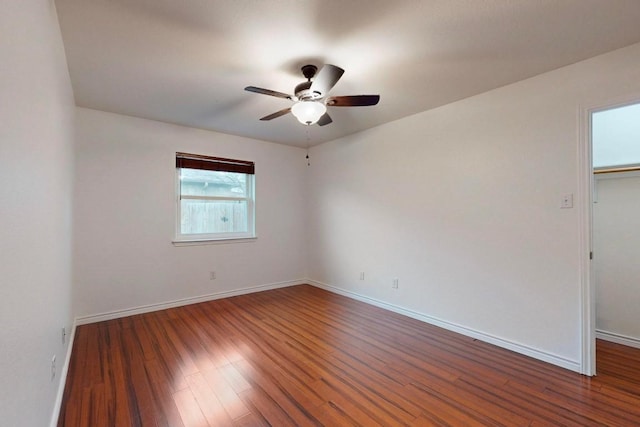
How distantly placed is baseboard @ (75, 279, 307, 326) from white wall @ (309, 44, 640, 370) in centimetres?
154

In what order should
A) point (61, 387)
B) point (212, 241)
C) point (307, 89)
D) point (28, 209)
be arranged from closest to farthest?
point (28, 209)
point (61, 387)
point (307, 89)
point (212, 241)

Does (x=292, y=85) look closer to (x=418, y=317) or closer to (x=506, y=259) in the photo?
(x=506, y=259)

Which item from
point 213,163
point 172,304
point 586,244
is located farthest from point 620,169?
point 172,304

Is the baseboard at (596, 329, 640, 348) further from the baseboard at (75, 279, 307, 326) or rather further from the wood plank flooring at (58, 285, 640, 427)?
the baseboard at (75, 279, 307, 326)

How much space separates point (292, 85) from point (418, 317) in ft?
9.57

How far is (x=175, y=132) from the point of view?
389 centimetres

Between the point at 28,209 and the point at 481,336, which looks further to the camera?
the point at 481,336

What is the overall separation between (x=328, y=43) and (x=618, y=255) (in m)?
3.41

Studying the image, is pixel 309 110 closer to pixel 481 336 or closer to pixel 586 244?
pixel 586 244

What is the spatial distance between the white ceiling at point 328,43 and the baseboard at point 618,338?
8.49 feet

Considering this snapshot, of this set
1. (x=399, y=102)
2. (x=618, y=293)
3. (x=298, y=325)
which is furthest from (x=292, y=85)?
(x=618, y=293)

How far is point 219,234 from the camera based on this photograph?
14.3 feet

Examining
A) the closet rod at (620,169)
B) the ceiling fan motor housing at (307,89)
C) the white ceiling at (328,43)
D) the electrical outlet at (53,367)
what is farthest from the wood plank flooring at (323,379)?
the white ceiling at (328,43)

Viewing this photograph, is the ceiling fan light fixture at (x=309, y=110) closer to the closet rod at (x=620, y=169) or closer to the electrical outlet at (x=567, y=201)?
the electrical outlet at (x=567, y=201)
